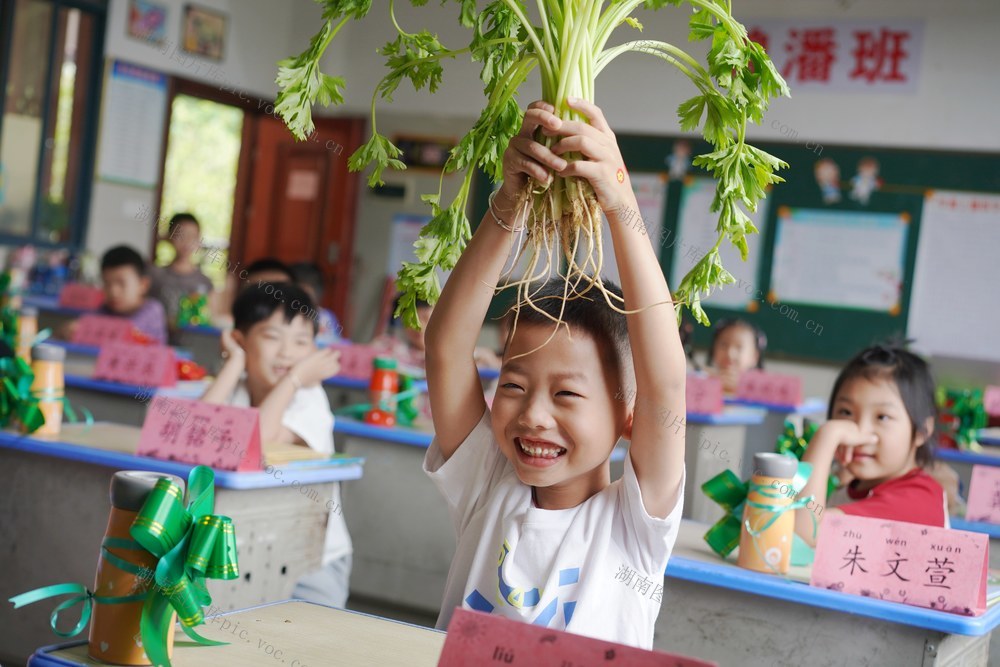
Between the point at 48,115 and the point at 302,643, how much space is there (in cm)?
658

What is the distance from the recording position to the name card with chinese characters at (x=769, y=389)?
5.11 meters

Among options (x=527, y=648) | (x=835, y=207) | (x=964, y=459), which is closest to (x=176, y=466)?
(x=527, y=648)

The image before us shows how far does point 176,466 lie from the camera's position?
2.30m

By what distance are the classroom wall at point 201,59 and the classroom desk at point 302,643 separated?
6550mm

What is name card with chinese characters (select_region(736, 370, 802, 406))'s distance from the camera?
16.8 feet

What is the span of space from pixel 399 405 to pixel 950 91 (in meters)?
4.50

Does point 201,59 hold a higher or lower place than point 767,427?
higher

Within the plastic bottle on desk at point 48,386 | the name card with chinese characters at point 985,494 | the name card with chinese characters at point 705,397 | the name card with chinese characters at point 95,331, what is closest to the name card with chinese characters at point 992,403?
the name card with chinese characters at point 705,397

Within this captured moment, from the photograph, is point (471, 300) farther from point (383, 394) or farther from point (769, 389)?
point (769, 389)

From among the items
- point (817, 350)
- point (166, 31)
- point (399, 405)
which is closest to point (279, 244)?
point (166, 31)

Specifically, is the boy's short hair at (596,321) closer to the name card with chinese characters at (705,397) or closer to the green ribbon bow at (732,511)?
the green ribbon bow at (732,511)

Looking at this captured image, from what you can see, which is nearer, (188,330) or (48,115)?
(188,330)

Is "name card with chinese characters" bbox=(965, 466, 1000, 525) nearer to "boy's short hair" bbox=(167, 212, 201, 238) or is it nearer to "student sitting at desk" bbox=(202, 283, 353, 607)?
"student sitting at desk" bbox=(202, 283, 353, 607)

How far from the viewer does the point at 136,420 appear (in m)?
3.59
